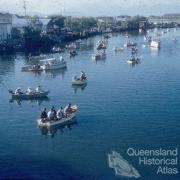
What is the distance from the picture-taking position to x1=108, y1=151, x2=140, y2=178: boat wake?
1305 centimetres

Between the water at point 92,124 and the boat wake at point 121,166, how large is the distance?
161 mm

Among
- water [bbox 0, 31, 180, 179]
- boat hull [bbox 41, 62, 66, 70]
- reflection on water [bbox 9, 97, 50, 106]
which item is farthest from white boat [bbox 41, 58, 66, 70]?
reflection on water [bbox 9, 97, 50, 106]

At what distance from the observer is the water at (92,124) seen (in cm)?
1375

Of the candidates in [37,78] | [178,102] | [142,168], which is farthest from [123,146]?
[37,78]

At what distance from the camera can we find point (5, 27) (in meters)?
52.3

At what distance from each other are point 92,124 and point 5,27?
36496mm

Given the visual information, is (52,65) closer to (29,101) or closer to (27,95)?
(27,95)

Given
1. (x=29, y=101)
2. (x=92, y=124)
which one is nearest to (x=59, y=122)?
(x=92, y=124)

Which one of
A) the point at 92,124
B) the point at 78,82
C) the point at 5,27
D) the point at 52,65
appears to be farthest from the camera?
the point at 5,27

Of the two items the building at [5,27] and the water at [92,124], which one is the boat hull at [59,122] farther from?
the building at [5,27]

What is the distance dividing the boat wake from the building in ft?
123

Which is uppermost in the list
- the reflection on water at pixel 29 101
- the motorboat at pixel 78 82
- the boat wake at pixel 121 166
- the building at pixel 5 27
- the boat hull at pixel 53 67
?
the building at pixel 5 27

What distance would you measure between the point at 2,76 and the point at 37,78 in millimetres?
2418

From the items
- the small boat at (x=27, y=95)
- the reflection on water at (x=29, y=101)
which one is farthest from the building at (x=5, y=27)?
the reflection on water at (x=29, y=101)
